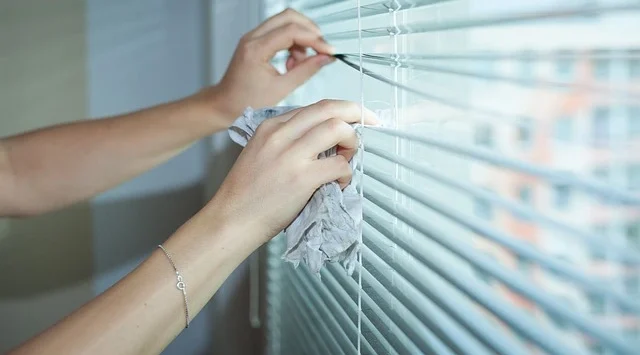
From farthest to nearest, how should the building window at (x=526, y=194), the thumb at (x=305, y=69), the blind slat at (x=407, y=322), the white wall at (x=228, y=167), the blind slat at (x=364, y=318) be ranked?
the white wall at (x=228, y=167), the thumb at (x=305, y=69), the blind slat at (x=364, y=318), the blind slat at (x=407, y=322), the building window at (x=526, y=194)

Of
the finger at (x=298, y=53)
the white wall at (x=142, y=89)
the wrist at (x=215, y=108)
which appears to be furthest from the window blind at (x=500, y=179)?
the white wall at (x=142, y=89)

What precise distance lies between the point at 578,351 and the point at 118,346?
0.41m

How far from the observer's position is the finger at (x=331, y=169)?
0.68m

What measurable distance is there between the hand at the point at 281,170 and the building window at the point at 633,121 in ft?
1.05

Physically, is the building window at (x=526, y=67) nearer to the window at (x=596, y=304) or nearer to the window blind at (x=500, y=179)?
the window blind at (x=500, y=179)

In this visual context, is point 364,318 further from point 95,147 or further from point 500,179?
point 95,147

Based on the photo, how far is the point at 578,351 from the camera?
1.47ft

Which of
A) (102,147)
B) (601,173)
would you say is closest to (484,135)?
(601,173)

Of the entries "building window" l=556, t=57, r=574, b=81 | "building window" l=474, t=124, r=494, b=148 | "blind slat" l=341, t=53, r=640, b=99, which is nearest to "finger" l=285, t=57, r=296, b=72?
"blind slat" l=341, t=53, r=640, b=99

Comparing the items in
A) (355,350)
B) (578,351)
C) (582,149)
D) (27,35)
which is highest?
(27,35)

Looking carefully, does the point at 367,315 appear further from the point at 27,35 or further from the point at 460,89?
the point at 27,35

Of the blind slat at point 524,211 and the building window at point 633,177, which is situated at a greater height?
the building window at point 633,177

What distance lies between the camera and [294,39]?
37.9 inches

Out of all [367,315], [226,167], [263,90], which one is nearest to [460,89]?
[367,315]
